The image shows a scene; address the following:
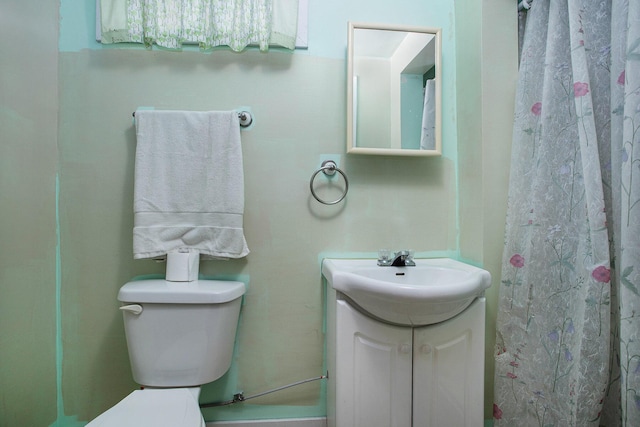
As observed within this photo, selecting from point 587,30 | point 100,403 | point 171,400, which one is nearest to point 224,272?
point 171,400

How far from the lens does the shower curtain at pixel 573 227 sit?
76 centimetres

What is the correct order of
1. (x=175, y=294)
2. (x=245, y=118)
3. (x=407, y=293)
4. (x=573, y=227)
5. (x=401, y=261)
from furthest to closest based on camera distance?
(x=245, y=118) → (x=401, y=261) → (x=175, y=294) → (x=573, y=227) → (x=407, y=293)

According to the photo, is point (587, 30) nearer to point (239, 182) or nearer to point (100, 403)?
point (239, 182)

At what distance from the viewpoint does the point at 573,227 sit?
3.13 ft

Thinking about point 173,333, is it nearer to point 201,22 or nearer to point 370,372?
point 370,372

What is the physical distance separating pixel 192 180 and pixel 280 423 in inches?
39.7

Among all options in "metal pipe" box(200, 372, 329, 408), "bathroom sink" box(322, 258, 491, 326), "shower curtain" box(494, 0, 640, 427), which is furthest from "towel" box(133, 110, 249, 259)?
"shower curtain" box(494, 0, 640, 427)

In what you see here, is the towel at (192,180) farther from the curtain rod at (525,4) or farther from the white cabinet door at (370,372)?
the curtain rod at (525,4)

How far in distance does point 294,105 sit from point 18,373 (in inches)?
52.3

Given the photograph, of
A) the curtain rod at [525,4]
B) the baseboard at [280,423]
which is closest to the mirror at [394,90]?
the curtain rod at [525,4]

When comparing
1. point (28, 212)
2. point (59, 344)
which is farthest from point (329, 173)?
point (59, 344)

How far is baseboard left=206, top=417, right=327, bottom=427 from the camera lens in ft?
4.16

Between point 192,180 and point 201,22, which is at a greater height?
point 201,22

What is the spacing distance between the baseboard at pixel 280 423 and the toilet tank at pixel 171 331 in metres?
0.30
